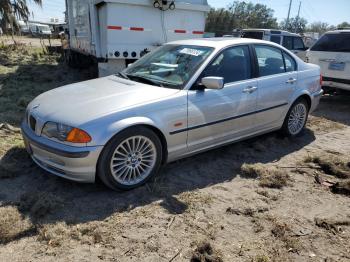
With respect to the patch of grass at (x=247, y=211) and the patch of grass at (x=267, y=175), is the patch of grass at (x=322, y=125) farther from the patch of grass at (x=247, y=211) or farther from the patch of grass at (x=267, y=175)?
the patch of grass at (x=247, y=211)

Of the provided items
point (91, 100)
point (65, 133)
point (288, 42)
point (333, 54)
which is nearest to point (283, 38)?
point (288, 42)

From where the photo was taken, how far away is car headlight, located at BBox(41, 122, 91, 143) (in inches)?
144

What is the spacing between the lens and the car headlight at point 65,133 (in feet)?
12.0

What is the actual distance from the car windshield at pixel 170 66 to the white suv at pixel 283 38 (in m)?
10.2

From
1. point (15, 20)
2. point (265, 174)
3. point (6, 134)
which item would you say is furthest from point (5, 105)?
point (15, 20)

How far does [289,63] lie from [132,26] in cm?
400

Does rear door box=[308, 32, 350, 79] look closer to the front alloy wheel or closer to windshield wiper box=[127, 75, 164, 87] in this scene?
windshield wiper box=[127, 75, 164, 87]

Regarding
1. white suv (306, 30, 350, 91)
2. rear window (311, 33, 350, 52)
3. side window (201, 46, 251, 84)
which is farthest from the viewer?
rear window (311, 33, 350, 52)

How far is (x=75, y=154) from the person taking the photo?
3656 mm

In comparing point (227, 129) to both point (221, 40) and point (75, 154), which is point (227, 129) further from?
point (75, 154)

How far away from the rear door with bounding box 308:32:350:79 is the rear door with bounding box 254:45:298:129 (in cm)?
321

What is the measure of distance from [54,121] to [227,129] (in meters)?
2.20

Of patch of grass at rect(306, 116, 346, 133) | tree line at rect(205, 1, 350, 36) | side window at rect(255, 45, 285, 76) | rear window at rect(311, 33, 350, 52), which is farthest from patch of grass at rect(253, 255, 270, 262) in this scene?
tree line at rect(205, 1, 350, 36)

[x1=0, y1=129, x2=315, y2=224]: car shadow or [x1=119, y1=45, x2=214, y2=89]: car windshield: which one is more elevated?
[x1=119, y1=45, x2=214, y2=89]: car windshield
